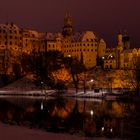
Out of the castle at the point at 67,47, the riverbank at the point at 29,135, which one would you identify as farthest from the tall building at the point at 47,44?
the riverbank at the point at 29,135

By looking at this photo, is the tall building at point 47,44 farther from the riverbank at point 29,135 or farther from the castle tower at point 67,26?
the riverbank at point 29,135

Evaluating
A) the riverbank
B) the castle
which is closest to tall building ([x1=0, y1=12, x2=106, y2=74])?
the castle

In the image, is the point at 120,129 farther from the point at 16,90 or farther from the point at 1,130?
the point at 16,90

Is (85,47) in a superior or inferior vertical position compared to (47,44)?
inferior

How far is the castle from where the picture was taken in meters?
123

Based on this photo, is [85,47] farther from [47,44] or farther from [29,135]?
[29,135]

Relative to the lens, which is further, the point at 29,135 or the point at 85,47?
the point at 85,47

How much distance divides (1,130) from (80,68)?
78.9 m

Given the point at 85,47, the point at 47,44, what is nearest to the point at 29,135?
the point at 85,47

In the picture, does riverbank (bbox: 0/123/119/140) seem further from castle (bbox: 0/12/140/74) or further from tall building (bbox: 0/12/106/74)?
tall building (bbox: 0/12/106/74)

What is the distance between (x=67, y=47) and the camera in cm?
13775

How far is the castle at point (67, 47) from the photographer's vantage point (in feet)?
404

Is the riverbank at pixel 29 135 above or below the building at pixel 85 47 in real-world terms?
below

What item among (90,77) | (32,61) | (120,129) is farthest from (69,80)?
(120,129)
